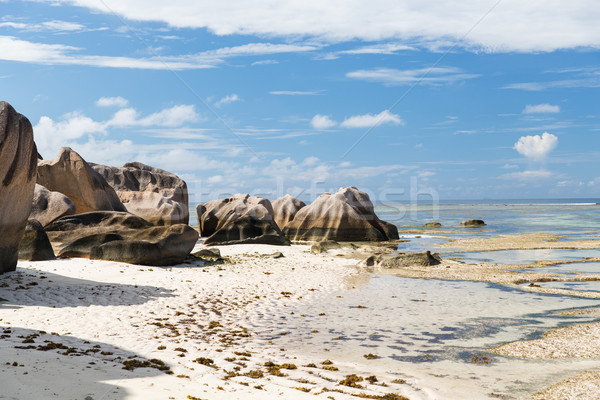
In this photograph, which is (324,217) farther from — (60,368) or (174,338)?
(60,368)

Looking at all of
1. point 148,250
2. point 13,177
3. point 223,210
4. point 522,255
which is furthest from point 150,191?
point 522,255

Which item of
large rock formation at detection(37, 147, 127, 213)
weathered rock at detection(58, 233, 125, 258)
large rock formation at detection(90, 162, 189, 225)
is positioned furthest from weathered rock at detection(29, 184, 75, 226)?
large rock formation at detection(90, 162, 189, 225)

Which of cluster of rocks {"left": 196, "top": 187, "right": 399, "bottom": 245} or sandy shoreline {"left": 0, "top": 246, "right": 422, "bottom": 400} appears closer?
Answer: sandy shoreline {"left": 0, "top": 246, "right": 422, "bottom": 400}

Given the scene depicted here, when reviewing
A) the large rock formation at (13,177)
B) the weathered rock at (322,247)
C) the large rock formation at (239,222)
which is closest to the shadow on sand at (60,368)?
the large rock formation at (13,177)

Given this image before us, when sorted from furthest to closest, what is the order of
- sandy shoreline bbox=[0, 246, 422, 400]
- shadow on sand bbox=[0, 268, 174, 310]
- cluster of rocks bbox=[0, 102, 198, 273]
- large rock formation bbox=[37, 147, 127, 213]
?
large rock formation bbox=[37, 147, 127, 213] < cluster of rocks bbox=[0, 102, 198, 273] < shadow on sand bbox=[0, 268, 174, 310] < sandy shoreline bbox=[0, 246, 422, 400]

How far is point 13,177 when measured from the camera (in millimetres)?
12039

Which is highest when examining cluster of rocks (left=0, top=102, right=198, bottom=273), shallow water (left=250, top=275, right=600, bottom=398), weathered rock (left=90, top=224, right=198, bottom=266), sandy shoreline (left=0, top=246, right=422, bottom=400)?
cluster of rocks (left=0, top=102, right=198, bottom=273)

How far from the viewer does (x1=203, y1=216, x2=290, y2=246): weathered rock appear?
2542cm

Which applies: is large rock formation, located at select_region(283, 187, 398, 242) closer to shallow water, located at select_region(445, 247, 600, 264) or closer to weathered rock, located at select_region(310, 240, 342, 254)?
weathered rock, located at select_region(310, 240, 342, 254)

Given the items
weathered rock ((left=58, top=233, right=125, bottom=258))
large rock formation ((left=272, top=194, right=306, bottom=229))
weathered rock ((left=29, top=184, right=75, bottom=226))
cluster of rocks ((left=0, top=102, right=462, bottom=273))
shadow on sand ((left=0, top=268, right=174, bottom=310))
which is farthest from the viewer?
large rock formation ((left=272, top=194, right=306, bottom=229))

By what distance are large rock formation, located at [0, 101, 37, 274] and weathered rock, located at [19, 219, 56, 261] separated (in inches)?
96.8

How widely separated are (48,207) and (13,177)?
8.14 meters

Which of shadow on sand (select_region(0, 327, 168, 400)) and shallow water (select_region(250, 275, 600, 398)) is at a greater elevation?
shadow on sand (select_region(0, 327, 168, 400))

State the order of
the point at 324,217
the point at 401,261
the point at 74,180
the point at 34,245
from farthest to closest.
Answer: the point at 324,217
the point at 74,180
the point at 401,261
the point at 34,245
